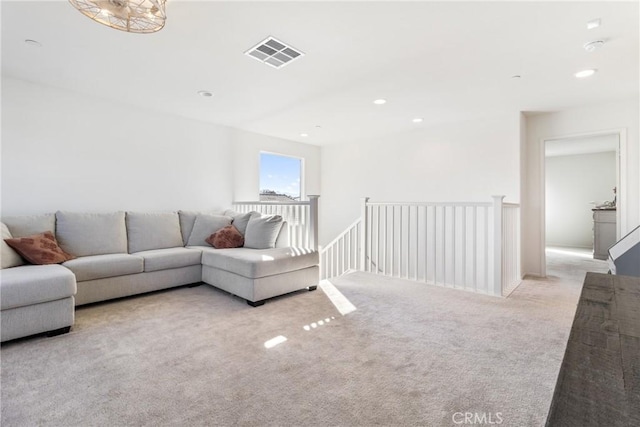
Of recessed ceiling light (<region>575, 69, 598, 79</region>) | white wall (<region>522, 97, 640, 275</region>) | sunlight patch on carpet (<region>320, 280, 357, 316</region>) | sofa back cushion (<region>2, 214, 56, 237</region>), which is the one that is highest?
recessed ceiling light (<region>575, 69, 598, 79</region>)

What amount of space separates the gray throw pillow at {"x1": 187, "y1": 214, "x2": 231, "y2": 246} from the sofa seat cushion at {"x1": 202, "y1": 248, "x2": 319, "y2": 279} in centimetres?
49

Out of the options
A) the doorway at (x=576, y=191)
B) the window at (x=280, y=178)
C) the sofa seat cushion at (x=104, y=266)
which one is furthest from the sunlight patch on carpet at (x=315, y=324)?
the doorway at (x=576, y=191)

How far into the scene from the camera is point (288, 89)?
3.48m

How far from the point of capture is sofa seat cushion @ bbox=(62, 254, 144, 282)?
2.83 m

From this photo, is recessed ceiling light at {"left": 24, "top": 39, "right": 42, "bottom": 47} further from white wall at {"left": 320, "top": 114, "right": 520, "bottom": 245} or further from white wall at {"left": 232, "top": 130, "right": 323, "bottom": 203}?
white wall at {"left": 320, "top": 114, "right": 520, "bottom": 245}

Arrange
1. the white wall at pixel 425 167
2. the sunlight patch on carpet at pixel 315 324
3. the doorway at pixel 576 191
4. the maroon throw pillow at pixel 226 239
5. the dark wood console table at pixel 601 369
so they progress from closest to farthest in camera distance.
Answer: the dark wood console table at pixel 601 369 < the sunlight patch on carpet at pixel 315 324 < the maroon throw pillow at pixel 226 239 < the white wall at pixel 425 167 < the doorway at pixel 576 191

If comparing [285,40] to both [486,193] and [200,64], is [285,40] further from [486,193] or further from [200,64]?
[486,193]

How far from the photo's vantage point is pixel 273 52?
2.65m

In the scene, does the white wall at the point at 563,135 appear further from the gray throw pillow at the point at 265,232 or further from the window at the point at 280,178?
the window at the point at 280,178

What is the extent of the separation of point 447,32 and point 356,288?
103 inches

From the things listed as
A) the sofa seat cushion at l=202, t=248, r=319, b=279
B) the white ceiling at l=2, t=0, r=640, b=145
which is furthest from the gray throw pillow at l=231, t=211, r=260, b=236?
the white ceiling at l=2, t=0, r=640, b=145

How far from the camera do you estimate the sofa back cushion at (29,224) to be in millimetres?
2951

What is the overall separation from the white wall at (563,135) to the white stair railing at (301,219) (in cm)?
301

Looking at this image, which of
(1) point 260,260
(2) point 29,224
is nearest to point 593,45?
(1) point 260,260
